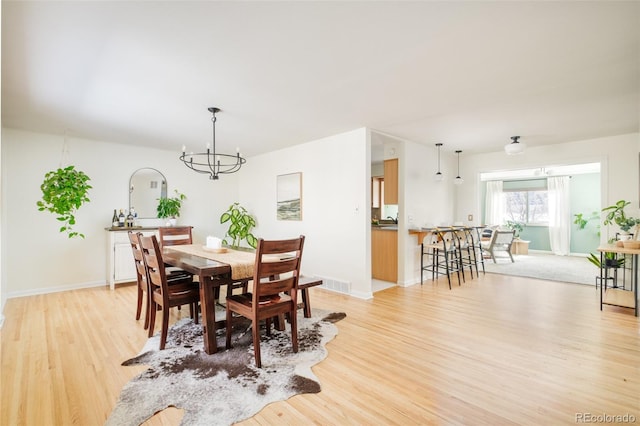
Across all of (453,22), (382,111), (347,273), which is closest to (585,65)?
(453,22)

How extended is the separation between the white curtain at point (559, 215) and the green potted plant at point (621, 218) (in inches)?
164

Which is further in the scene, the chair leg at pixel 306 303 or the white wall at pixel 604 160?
the white wall at pixel 604 160

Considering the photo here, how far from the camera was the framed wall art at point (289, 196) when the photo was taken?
17.3 feet

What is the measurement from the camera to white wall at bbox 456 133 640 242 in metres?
4.48

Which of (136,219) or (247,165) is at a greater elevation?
(247,165)

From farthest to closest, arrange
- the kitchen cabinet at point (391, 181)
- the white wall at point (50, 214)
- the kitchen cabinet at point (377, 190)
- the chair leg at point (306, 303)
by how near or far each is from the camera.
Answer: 1. the kitchen cabinet at point (377, 190)
2. the kitchen cabinet at point (391, 181)
3. the white wall at point (50, 214)
4. the chair leg at point (306, 303)

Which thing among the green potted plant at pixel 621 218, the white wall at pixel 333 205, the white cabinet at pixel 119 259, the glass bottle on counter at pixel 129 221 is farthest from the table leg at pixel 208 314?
the green potted plant at pixel 621 218

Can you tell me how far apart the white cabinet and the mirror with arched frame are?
65 cm

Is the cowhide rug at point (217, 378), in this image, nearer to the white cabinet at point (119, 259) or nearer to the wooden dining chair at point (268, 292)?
the wooden dining chair at point (268, 292)

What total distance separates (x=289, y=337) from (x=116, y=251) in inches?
136

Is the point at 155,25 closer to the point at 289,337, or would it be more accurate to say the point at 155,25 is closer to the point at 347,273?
the point at 289,337

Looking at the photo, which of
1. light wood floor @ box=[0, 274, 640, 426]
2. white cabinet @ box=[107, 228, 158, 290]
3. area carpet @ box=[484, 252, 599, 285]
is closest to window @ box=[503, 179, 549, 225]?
area carpet @ box=[484, 252, 599, 285]

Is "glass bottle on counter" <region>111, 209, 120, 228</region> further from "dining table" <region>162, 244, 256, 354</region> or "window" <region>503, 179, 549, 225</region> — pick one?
"window" <region>503, 179, 549, 225</region>

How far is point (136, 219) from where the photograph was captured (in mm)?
5254
